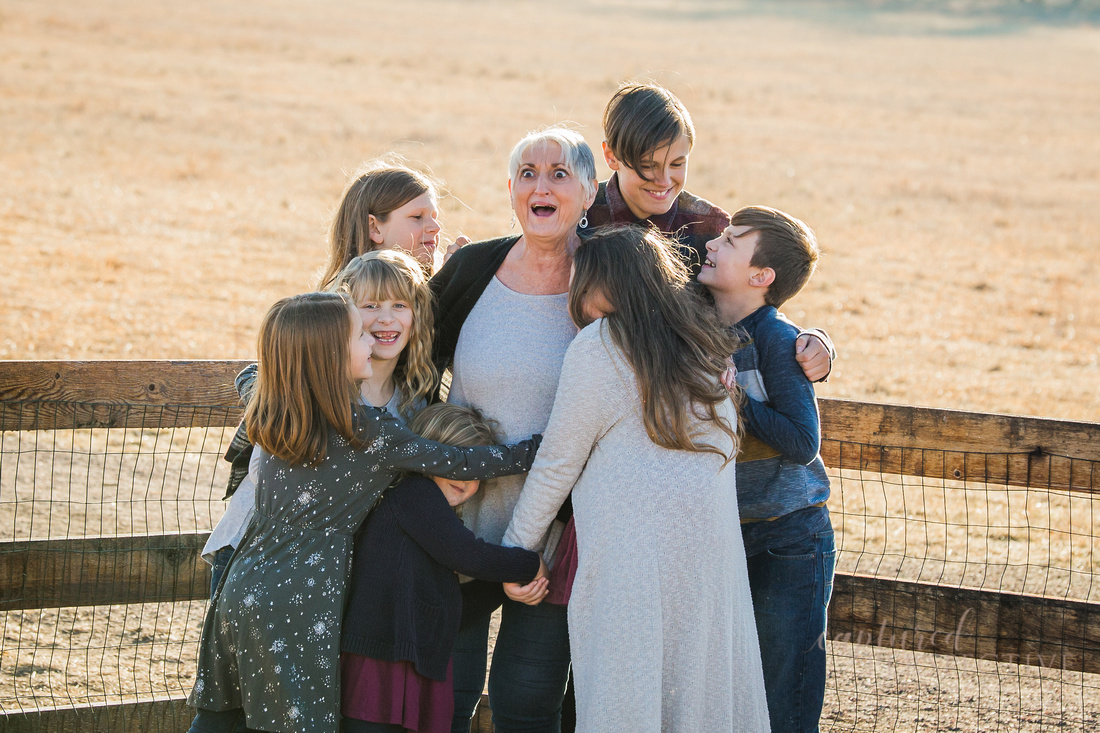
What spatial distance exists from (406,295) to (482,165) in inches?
696

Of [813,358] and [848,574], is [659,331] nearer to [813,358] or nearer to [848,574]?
[813,358]

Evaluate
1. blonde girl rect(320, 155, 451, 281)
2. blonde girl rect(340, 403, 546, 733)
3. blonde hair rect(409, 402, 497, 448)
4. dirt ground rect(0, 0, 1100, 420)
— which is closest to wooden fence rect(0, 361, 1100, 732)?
blonde girl rect(320, 155, 451, 281)

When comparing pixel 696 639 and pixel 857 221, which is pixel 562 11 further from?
pixel 696 639

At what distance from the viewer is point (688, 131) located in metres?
3.63

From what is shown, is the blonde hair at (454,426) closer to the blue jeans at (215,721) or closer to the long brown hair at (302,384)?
the long brown hair at (302,384)

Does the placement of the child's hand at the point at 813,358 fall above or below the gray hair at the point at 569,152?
below

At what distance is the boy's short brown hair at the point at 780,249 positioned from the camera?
3256 millimetres

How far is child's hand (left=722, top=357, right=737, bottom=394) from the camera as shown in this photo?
9.60 feet

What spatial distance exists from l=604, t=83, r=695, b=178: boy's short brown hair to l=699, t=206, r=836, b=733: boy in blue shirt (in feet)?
1.59

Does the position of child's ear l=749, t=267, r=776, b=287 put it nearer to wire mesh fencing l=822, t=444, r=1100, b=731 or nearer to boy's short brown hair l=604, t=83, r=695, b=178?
boy's short brown hair l=604, t=83, r=695, b=178

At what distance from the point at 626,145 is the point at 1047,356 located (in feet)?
29.9

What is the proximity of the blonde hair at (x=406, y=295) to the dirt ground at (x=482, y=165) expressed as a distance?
3.80 feet

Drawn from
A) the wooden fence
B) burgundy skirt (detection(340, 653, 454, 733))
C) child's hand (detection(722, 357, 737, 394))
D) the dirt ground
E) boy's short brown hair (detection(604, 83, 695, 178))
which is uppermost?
the dirt ground

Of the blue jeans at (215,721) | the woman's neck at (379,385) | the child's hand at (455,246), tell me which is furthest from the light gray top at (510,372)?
the blue jeans at (215,721)
